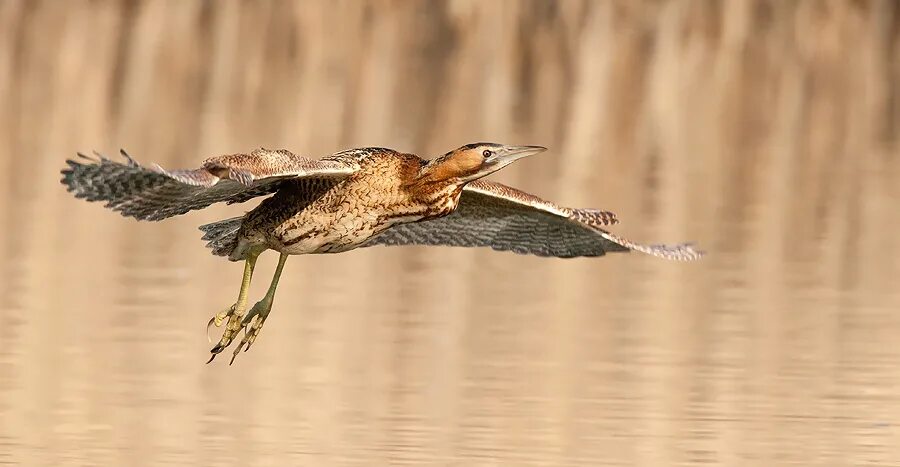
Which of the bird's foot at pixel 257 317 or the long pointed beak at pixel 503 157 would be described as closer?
the long pointed beak at pixel 503 157

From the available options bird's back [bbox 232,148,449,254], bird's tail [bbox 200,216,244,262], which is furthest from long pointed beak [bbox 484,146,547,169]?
Answer: bird's tail [bbox 200,216,244,262]

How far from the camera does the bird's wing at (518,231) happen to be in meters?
10.5

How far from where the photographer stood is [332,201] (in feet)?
32.7

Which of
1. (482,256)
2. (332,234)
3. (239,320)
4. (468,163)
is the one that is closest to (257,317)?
(239,320)

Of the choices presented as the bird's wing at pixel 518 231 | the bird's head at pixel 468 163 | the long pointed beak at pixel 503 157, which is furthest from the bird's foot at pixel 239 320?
the long pointed beak at pixel 503 157

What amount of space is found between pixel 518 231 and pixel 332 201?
1.24 m

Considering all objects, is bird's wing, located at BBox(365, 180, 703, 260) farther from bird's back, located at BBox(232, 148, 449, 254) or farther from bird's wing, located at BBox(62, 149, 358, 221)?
bird's wing, located at BBox(62, 149, 358, 221)

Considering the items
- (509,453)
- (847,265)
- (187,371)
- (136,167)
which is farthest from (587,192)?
(136,167)

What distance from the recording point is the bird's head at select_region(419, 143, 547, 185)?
9719 millimetres

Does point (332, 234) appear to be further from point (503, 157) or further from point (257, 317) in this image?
point (503, 157)

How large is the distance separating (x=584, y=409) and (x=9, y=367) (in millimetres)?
2906

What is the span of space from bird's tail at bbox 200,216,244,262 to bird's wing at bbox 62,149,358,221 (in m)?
0.56

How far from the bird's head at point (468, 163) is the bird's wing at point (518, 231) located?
0.49 m

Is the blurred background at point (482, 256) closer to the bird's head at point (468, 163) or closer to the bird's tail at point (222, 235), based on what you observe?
the bird's tail at point (222, 235)
